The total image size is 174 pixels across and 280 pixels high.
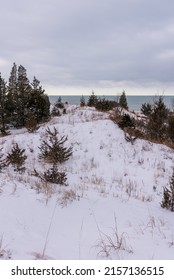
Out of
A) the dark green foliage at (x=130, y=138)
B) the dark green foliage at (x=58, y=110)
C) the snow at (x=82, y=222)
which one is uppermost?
the dark green foliage at (x=58, y=110)

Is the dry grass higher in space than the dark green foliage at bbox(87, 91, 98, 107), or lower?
Result: lower

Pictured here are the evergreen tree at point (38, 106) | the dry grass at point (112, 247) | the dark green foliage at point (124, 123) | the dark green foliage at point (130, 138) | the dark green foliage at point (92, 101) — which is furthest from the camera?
the dark green foliage at point (92, 101)

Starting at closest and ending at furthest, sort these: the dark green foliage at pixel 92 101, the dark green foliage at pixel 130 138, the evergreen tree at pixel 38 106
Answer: the dark green foliage at pixel 130 138
the evergreen tree at pixel 38 106
the dark green foliage at pixel 92 101

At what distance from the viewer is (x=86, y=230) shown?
4.83 m

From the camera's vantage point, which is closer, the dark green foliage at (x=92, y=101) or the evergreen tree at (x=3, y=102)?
the evergreen tree at (x=3, y=102)

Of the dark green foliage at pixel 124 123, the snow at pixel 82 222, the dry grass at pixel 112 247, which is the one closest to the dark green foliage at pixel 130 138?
the dark green foliage at pixel 124 123

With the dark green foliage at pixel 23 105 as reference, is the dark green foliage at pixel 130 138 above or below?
below

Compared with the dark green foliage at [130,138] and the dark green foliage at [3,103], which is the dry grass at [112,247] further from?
the dark green foliage at [3,103]

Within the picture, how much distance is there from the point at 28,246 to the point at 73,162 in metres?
8.44

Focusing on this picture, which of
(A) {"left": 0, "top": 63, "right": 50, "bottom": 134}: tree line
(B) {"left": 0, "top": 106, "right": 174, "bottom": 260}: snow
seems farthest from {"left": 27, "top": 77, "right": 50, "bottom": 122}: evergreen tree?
(B) {"left": 0, "top": 106, "right": 174, "bottom": 260}: snow

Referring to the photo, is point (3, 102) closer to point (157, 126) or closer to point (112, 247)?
point (157, 126)

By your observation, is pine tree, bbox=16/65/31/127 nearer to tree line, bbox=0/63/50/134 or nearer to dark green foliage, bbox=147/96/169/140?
tree line, bbox=0/63/50/134
